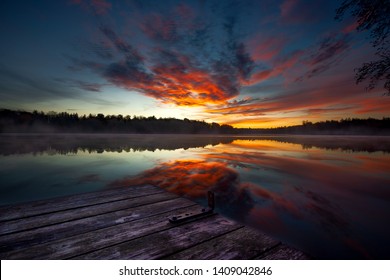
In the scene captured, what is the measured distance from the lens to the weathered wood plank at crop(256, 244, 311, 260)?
2510mm

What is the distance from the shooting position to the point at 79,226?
11.2 ft

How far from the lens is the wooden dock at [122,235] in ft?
8.61

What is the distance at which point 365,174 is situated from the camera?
10.9 meters

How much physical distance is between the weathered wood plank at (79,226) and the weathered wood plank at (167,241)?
80 cm

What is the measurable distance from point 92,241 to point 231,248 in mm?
2152

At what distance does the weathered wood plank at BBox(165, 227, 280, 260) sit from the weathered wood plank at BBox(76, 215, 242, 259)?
114 millimetres

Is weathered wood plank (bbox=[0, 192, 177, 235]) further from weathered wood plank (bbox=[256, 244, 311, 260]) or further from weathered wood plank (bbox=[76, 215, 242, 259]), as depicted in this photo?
weathered wood plank (bbox=[256, 244, 311, 260])

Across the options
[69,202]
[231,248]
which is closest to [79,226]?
[69,202]

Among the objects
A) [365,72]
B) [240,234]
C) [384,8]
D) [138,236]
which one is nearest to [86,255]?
[138,236]

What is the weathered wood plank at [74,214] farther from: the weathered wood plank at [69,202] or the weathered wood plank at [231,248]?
the weathered wood plank at [231,248]

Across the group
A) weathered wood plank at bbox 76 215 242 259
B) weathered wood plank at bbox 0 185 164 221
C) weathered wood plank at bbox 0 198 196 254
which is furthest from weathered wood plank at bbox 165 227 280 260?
weathered wood plank at bbox 0 185 164 221

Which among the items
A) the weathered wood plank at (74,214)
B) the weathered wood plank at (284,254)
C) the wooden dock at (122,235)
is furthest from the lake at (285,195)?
the weathered wood plank at (74,214)
